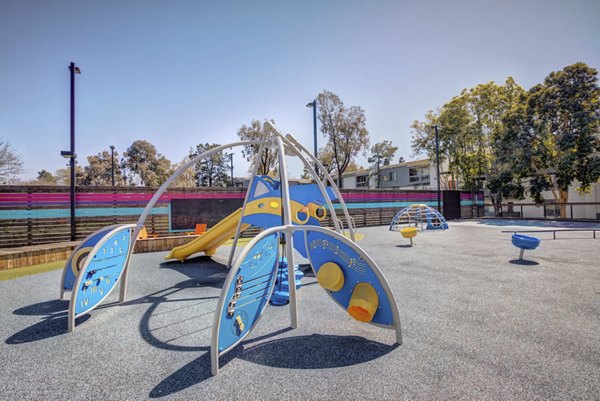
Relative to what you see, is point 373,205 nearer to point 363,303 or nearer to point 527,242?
point 527,242

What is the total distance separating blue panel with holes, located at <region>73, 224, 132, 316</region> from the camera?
4246 millimetres

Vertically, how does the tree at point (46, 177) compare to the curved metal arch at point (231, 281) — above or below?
above

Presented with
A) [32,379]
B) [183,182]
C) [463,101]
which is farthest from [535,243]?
[183,182]

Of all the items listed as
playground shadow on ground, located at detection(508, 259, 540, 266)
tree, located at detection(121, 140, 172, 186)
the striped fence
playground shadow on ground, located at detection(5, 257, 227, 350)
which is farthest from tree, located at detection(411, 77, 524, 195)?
tree, located at detection(121, 140, 172, 186)

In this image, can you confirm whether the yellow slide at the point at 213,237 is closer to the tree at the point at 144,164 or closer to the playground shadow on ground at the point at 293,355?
the playground shadow on ground at the point at 293,355

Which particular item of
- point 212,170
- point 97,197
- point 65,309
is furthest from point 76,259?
point 212,170

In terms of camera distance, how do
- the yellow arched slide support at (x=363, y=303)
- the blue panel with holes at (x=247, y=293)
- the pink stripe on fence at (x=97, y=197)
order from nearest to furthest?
the blue panel with holes at (x=247, y=293) < the yellow arched slide support at (x=363, y=303) < the pink stripe on fence at (x=97, y=197)

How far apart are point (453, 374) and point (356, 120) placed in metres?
27.0

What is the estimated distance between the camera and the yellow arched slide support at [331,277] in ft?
12.5

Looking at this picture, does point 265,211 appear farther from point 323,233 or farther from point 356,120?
point 356,120

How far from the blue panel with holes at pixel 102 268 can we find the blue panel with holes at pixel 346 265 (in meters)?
3.16

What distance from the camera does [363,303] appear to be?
11.9 feet

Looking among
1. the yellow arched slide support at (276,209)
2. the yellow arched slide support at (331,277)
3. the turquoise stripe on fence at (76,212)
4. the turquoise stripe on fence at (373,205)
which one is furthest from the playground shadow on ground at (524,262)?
the turquoise stripe on fence at (76,212)

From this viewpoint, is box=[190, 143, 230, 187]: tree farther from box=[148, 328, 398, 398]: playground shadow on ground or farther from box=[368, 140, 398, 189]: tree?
box=[148, 328, 398, 398]: playground shadow on ground
